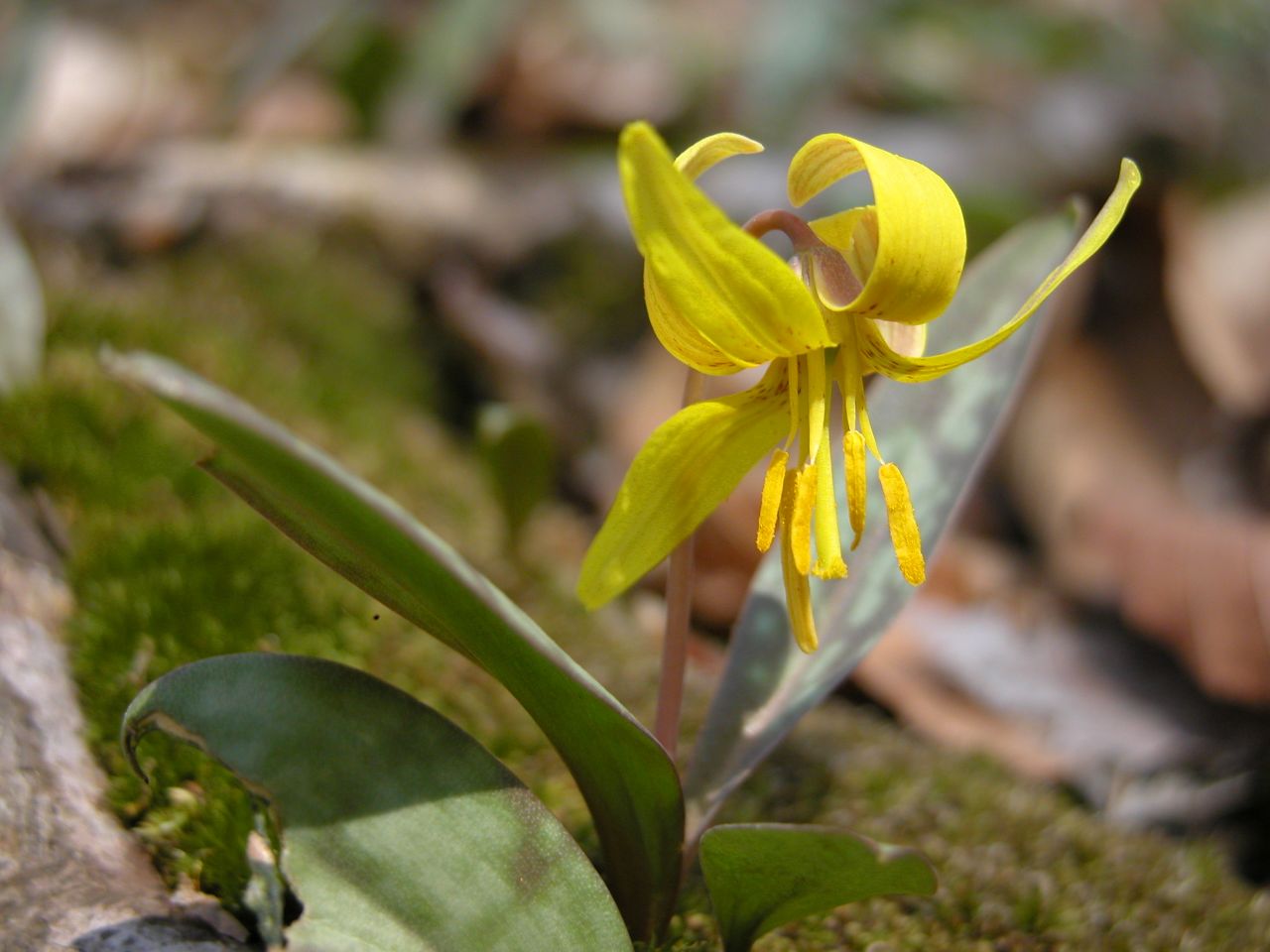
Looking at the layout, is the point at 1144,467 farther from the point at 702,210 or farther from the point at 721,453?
the point at 702,210

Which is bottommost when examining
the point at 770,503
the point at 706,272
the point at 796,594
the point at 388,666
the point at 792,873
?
the point at 388,666

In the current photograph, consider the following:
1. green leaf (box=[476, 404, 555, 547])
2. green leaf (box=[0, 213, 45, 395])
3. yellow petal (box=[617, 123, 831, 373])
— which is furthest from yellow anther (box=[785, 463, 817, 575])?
green leaf (box=[0, 213, 45, 395])

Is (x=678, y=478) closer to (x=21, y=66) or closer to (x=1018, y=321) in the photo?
(x=1018, y=321)

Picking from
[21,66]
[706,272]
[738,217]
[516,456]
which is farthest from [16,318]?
[738,217]

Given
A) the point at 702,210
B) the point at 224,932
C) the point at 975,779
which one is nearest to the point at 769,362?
the point at 702,210

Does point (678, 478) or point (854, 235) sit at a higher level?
point (854, 235)

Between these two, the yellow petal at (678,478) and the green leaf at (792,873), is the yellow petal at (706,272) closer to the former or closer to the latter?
the yellow petal at (678,478)

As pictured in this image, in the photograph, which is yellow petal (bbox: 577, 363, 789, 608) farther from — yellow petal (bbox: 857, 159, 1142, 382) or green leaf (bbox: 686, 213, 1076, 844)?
green leaf (bbox: 686, 213, 1076, 844)
